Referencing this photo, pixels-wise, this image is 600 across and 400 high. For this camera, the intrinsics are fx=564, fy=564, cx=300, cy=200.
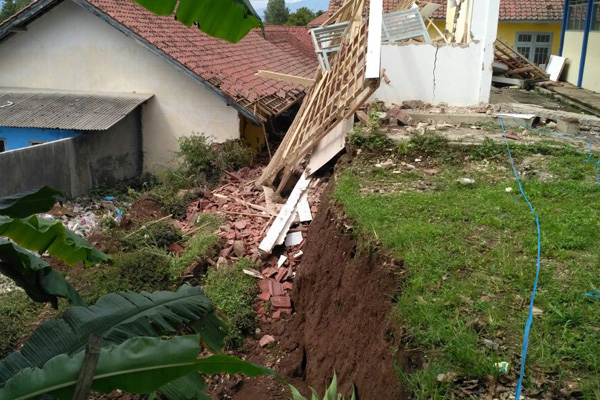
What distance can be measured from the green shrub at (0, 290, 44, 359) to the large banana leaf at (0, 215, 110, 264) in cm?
376

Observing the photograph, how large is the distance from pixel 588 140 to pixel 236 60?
10308 millimetres

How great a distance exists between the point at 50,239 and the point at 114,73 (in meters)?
11.6

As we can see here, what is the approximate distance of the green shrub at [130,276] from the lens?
812cm

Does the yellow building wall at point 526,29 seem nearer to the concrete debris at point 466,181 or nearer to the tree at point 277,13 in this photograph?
the concrete debris at point 466,181

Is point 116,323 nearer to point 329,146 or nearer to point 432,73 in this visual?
point 329,146

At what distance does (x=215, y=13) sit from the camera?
373 centimetres

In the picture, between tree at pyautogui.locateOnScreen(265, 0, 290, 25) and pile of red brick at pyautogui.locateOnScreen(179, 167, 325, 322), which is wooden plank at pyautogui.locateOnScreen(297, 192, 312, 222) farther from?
tree at pyautogui.locateOnScreen(265, 0, 290, 25)

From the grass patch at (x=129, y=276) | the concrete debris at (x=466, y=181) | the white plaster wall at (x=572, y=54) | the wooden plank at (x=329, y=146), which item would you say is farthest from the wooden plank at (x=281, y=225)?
the white plaster wall at (x=572, y=54)

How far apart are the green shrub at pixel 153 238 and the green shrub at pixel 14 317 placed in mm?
1721

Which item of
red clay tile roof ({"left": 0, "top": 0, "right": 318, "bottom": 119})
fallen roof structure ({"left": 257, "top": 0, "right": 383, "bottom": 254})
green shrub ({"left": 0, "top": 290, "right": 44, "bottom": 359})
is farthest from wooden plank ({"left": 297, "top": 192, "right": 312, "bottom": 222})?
red clay tile roof ({"left": 0, "top": 0, "right": 318, "bottom": 119})

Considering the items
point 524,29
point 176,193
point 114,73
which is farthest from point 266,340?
point 524,29

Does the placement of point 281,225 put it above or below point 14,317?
above

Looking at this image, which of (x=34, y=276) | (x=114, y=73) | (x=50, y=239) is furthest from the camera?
(x=114, y=73)

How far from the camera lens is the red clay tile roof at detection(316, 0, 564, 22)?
25.0 meters
